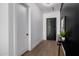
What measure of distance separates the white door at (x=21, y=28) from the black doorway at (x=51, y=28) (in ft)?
1.78

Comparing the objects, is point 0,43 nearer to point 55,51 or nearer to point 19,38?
point 19,38

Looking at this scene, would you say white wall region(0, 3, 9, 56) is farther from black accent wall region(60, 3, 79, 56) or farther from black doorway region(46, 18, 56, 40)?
black accent wall region(60, 3, 79, 56)

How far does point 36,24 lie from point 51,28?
80cm

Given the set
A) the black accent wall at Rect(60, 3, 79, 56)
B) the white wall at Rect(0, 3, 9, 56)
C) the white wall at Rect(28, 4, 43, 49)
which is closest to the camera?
the black accent wall at Rect(60, 3, 79, 56)

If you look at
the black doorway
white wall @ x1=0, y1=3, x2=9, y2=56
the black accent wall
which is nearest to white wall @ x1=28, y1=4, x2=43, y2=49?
the black doorway

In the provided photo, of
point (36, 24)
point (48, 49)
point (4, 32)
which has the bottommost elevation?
point (48, 49)

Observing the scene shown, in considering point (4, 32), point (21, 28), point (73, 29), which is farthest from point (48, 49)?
point (4, 32)

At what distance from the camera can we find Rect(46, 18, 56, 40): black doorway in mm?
2428

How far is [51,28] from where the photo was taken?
8.16ft

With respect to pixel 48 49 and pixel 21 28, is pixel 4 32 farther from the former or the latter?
pixel 48 49

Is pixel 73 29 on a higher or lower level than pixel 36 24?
lower

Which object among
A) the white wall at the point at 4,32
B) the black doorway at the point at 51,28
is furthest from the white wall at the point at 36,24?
the white wall at the point at 4,32

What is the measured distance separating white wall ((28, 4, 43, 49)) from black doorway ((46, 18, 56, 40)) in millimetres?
201

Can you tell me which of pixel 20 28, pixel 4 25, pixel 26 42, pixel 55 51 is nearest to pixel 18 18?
pixel 20 28
